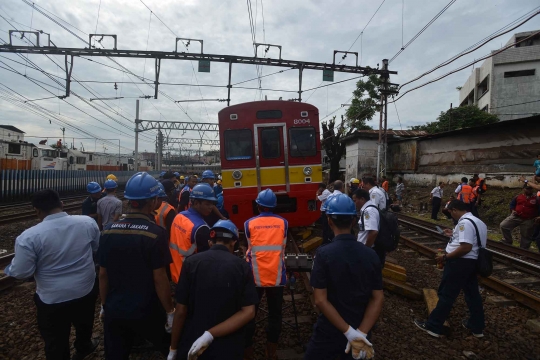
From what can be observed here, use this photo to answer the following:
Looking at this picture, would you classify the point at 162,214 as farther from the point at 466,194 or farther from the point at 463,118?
the point at 463,118

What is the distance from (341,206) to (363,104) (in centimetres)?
2630

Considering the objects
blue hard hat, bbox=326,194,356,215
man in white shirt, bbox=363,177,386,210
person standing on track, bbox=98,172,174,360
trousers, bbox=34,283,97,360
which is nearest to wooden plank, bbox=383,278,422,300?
man in white shirt, bbox=363,177,386,210

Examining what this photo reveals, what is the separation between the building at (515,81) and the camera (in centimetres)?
2697

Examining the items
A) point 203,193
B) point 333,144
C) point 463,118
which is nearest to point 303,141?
point 203,193

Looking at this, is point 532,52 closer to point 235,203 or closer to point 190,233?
point 235,203

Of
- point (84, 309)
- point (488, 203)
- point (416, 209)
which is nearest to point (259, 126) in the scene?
point (84, 309)

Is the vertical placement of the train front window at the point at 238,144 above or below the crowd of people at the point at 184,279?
above

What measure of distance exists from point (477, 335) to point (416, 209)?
13643 mm

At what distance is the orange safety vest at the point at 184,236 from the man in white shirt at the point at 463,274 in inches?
120

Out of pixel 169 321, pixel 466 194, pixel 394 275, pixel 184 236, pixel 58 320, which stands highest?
pixel 466 194

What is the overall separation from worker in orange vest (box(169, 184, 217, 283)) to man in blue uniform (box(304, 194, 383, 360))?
1.20 meters

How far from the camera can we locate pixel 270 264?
337 centimetres

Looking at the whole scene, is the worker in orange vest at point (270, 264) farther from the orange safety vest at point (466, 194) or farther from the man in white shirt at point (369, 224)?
the orange safety vest at point (466, 194)

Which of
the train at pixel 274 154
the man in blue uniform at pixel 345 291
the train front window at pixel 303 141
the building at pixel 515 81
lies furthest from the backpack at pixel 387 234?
the building at pixel 515 81
